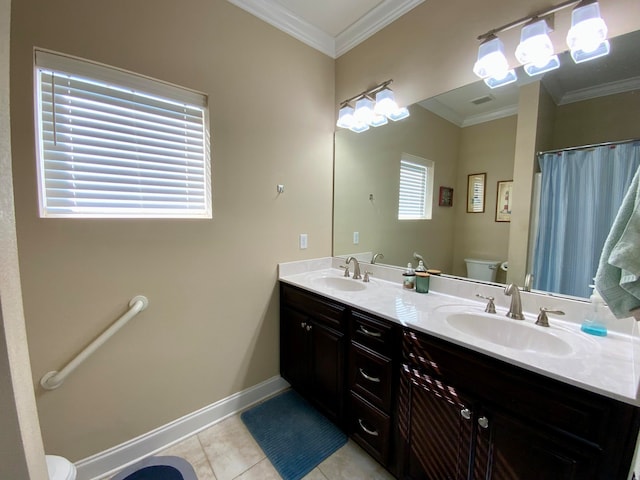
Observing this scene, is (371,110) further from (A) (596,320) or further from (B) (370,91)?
(A) (596,320)

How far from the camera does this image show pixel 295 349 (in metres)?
1.93

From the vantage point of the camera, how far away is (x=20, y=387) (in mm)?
507

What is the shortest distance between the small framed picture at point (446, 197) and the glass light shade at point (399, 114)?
59 centimetres

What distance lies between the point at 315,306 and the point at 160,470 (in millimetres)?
1184

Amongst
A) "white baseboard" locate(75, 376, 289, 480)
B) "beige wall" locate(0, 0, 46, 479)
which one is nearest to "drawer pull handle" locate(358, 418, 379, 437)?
"white baseboard" locate(75, 376, 289, 480)

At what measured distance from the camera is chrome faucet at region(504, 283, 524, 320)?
1266 millimetres

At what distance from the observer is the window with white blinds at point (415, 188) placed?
1812 mm

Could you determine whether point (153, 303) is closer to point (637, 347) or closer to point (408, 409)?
point (408, 409)

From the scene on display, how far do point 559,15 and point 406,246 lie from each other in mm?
1361

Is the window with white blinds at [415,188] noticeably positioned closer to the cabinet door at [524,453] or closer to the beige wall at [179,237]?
the beige wall at [179,237]

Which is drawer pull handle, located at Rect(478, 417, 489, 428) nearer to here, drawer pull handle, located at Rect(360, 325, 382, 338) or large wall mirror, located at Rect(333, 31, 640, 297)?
drawer pull handle, located at Rect(360, 325, 382, 338)

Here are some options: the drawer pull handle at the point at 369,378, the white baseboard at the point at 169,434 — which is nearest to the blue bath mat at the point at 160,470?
the white baseboard at the point at 169,434

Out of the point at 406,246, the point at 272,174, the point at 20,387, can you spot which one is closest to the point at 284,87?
the point at 272,174

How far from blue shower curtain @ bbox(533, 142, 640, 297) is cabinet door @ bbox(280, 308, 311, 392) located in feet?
4.52
